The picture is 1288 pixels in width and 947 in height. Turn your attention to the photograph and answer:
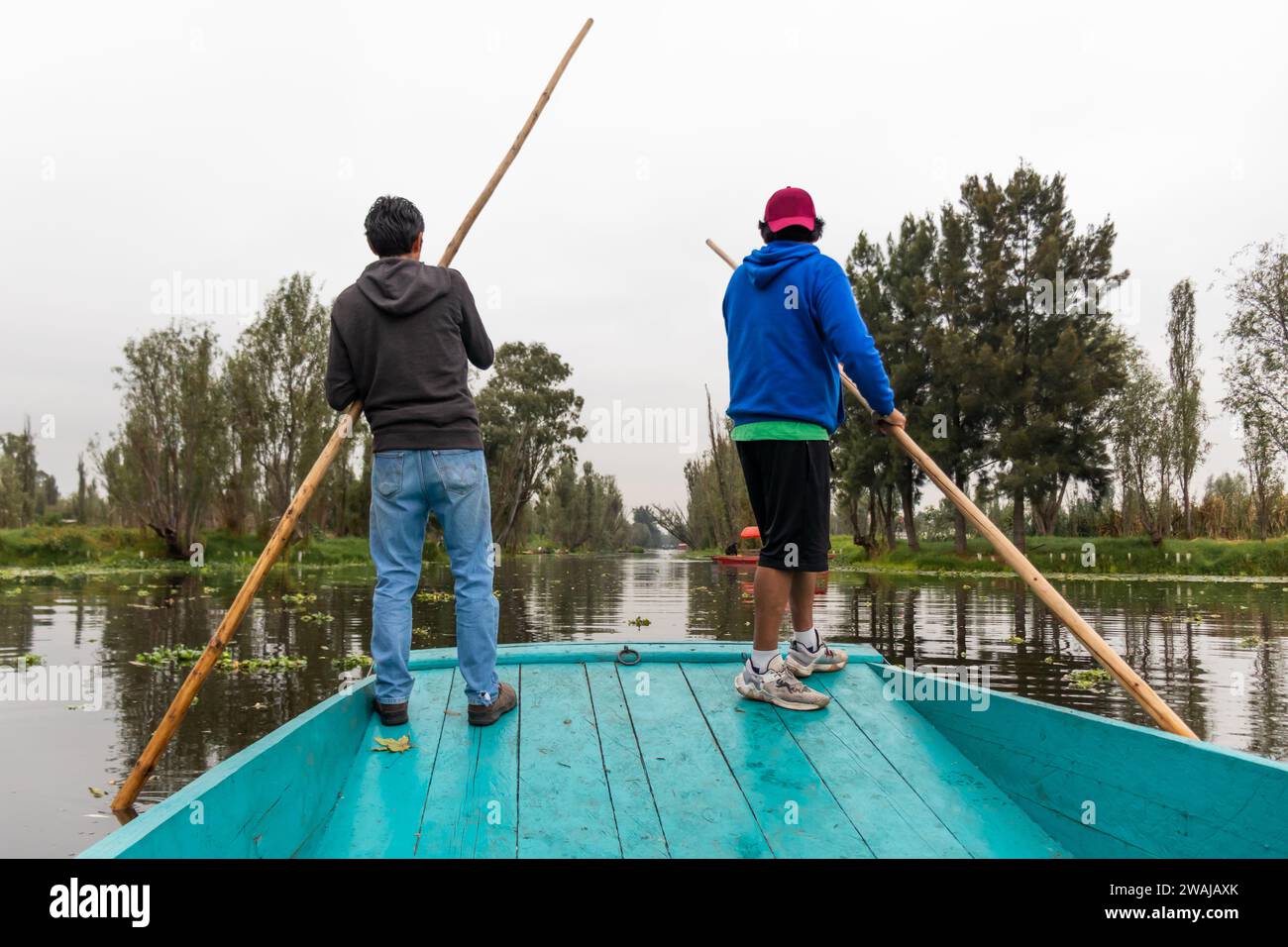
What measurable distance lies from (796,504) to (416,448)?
1.45 m

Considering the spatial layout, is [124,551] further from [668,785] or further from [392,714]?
[668,785]

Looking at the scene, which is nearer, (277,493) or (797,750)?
(797,750)

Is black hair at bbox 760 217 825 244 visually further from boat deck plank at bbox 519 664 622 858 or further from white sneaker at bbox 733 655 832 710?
boat deck plank at bbox 519 664 622 858

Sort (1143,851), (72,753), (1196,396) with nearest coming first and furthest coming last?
(1143,851), (72,753), (1196,396)

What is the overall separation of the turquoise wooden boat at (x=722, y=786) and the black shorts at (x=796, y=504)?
59cm

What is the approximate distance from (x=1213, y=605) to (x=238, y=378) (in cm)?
2764

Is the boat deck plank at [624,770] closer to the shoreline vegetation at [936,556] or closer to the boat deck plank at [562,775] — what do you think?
the boat deck plank at [562,775]

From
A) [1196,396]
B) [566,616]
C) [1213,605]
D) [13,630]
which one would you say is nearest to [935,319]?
[1196,396]

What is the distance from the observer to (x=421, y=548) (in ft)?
10.2

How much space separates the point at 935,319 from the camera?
2984cm

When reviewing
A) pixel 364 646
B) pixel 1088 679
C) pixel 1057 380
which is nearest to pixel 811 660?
pixel 1088 679

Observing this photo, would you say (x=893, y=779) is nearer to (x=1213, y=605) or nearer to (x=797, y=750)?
(x=797, y=750)

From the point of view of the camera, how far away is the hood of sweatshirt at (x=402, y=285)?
10.5ft
